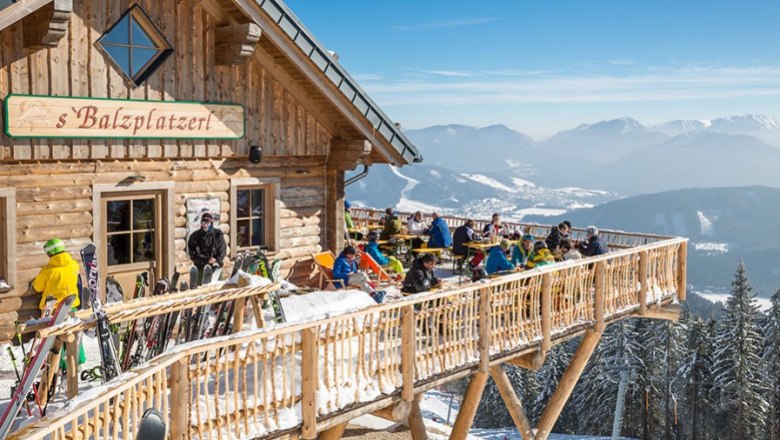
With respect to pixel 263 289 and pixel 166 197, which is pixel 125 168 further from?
pixel 263 289

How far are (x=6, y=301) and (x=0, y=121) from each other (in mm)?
2566

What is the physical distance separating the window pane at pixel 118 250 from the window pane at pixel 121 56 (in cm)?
260

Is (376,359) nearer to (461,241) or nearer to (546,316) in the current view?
(546,316)

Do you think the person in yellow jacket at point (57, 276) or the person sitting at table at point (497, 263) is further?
the person sitting at table at point (497, 263)

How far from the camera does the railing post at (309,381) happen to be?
772cm

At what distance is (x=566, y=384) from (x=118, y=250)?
306 inches

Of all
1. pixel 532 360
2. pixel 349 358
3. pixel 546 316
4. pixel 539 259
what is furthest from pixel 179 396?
pixel 539 259

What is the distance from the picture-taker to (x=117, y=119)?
12.1m

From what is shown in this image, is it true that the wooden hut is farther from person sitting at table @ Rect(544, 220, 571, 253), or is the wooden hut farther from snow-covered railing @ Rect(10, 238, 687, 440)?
snow-covered railing @ Rect(10, 238, 687, 440)

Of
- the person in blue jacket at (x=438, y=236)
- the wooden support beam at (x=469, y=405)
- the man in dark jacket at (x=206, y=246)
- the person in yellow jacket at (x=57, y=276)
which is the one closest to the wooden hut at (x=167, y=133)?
the man in dark jacket at (x=206, y=246)

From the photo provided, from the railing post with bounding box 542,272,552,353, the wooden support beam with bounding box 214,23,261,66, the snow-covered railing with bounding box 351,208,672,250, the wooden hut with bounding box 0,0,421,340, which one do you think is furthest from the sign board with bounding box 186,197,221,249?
the snow-covered railing with bounding box 351,208,672,250

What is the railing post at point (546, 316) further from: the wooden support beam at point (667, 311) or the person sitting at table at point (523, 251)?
the wooden support beam at point (667, 311)

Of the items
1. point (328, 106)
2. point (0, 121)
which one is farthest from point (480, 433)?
point (0, 121)

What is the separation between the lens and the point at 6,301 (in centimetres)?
1131
